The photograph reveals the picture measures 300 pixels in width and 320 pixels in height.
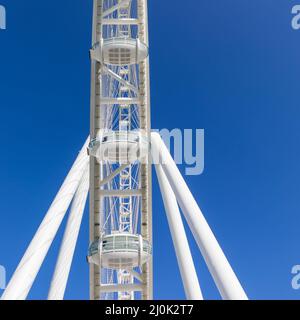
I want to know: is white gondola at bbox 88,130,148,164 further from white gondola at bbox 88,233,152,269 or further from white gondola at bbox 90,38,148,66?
white gondola at bbox 88,233,152,269

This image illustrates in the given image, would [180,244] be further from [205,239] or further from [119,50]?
[119,50]

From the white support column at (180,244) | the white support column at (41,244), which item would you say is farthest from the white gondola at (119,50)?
the white support column at (180,244)

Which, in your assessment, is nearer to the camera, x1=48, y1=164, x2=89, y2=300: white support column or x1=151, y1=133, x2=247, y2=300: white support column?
x1=151, y1=133, x2=247, y2=300: white support column

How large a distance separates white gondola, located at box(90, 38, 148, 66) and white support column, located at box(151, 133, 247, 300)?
2723 mm

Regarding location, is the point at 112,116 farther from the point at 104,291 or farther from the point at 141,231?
the point at 104,291

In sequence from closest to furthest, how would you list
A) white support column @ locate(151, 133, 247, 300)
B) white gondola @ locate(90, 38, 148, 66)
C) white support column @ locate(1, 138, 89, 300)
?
white support column @ locate(151, 133, 247, 300) < white support column @ locate(1, 138, 89, 300) < white gondola @ locate(90, 38, 148, 66)

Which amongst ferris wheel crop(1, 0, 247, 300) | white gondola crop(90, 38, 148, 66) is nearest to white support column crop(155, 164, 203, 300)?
ferris wheel crop(1, 0, 247, 300)

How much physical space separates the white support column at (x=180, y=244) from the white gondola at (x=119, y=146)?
2579mm

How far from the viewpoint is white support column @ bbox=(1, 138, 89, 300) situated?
1205 cm

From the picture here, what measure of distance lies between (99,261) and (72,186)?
9.31 ft

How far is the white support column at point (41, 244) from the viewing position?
12047mm

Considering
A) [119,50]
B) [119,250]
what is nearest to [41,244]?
[119,250]

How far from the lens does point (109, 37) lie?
15.0 meters
